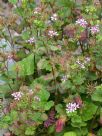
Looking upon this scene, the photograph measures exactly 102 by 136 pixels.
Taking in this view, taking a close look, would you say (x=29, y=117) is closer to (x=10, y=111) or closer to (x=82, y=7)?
(x=10, y=111)

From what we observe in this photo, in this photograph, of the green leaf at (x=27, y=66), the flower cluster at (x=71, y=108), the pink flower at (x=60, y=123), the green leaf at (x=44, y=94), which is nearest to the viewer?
the flower cluster at (x=71, y=108)

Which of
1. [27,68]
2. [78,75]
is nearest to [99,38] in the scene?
[78,75]

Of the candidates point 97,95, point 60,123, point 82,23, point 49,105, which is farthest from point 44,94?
point 82,23

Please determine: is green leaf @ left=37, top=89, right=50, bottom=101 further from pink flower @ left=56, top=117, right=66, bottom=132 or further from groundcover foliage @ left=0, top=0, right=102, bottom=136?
pink flower @ left=56, top=117, right=66, bottom=132

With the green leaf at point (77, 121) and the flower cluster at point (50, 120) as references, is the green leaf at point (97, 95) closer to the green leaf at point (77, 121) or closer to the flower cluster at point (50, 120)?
the green leaf at point (77, 121)

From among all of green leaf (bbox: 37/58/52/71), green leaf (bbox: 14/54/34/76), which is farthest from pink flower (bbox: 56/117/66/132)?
green leaf (bbox: 14/54/34/76)

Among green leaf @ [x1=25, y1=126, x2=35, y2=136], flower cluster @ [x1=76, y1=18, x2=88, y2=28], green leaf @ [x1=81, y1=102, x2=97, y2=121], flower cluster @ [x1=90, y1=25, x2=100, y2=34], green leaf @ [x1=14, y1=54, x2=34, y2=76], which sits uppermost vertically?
flower cluster @ [x1=76, y1=18, x2=88, y2=28]

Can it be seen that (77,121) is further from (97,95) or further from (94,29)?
(94,29)

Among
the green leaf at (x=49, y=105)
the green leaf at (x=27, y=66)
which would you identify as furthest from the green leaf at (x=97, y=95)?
the green leaf at (x=27, y=66)
